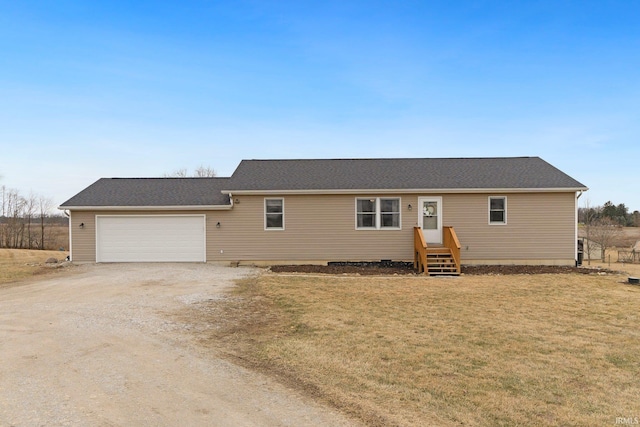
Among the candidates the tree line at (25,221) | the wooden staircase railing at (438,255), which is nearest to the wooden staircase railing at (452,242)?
the wooden staircase railing at (438,255)

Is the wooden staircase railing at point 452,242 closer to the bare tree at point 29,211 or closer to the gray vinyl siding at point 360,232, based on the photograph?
the gray vinyl siding at point 360,232

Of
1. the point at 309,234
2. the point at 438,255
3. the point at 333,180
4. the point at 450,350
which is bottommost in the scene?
the point at 450,350

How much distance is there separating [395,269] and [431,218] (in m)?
2.62

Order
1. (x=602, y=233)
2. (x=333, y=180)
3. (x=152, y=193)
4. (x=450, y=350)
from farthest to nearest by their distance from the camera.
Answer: (x=602, y=233) → (x=152, y=193) → (x=333, y=180) → (x=450, y=350)

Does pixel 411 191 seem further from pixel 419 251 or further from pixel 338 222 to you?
pixel 338 222

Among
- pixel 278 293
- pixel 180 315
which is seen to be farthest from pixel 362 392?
pixel 278 293

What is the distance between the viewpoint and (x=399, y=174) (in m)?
16.2

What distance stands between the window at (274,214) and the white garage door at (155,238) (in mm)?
2559

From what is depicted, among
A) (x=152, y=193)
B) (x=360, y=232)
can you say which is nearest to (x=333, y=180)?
(x=360, y=232)

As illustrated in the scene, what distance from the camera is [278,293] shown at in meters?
9.21

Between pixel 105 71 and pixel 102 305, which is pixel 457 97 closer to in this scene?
pixel 105 71

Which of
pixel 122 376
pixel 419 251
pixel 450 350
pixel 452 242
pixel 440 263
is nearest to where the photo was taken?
pixel 122 376

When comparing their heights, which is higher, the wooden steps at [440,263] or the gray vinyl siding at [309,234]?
the gray vinyl siding at [309,234]

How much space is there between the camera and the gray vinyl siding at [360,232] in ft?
48.9
